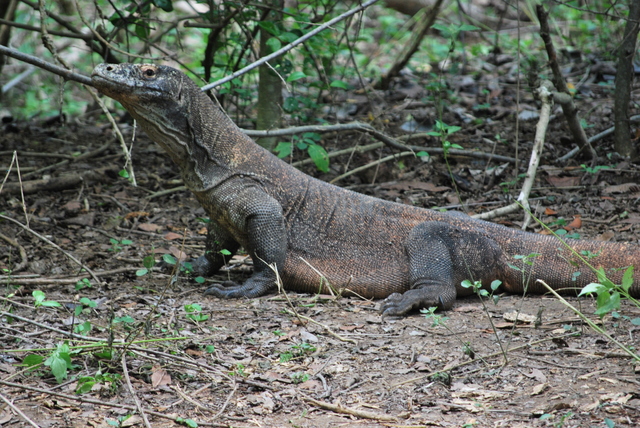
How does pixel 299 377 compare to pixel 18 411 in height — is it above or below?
below

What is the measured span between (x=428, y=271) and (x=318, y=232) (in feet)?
3.01

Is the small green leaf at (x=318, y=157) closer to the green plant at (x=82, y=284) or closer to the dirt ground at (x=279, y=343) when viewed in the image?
the dirt ground at (x=279, y=343)

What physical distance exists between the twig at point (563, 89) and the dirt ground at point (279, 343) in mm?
377

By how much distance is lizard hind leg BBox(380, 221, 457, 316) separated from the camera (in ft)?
14.2

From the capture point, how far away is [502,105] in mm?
8867

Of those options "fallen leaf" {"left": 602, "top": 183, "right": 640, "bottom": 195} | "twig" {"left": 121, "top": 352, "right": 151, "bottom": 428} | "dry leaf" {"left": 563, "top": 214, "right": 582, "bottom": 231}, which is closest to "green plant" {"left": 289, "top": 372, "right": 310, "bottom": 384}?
"twig" {"left": 121, "top": 352, "right": 151, "bottom": 428}

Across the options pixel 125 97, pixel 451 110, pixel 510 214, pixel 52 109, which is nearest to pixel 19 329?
pixel 125 97

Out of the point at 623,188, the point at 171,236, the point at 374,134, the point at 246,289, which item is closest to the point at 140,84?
the point at 246,289

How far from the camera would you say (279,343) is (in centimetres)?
375

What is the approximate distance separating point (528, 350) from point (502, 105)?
5.96 m

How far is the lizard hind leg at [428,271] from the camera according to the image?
434 cm

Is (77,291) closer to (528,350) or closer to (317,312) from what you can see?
(317,312)

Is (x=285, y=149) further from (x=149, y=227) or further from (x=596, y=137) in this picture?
(x=596, y=137)

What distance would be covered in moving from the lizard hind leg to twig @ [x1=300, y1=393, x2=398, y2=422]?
51.4 inches
